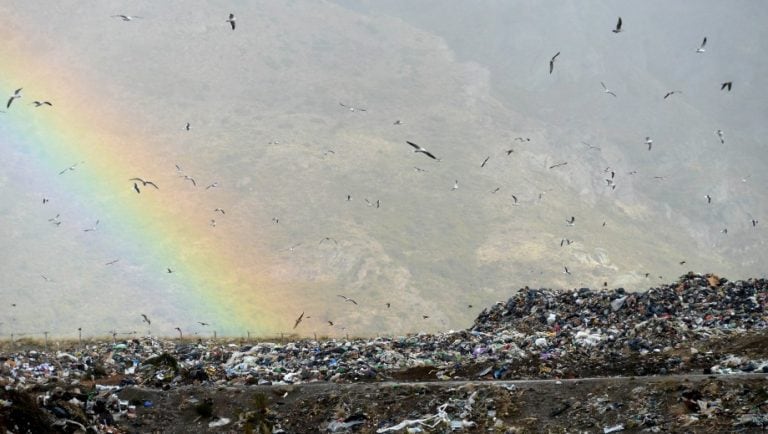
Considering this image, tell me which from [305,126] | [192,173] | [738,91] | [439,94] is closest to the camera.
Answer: [192,173]

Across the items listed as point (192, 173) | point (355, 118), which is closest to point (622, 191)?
point (355, 118)

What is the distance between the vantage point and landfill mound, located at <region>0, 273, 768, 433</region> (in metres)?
10.8

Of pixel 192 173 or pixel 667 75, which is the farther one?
pixel 667 75

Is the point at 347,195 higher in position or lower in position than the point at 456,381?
higher

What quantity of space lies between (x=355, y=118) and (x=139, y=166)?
106 feet

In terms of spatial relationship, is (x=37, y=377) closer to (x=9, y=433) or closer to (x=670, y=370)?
(x=9, y=433)

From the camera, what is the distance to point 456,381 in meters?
13.4

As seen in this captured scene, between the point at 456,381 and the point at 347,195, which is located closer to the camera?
the point at 456,381

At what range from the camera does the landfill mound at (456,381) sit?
1082cm

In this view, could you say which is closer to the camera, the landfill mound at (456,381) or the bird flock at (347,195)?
the landfill mound at (456,381)

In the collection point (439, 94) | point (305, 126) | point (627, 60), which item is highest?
point (627, 60)

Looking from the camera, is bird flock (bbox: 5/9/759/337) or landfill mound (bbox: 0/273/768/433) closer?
landfill mound (bbox: 0/273/768/433)

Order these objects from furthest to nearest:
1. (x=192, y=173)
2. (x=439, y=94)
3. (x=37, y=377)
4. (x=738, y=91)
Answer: (x=738, y=91), (x=439, y=94), (x=192, y=173), (x=37, y=377)

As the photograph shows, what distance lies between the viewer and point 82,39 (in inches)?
5079
